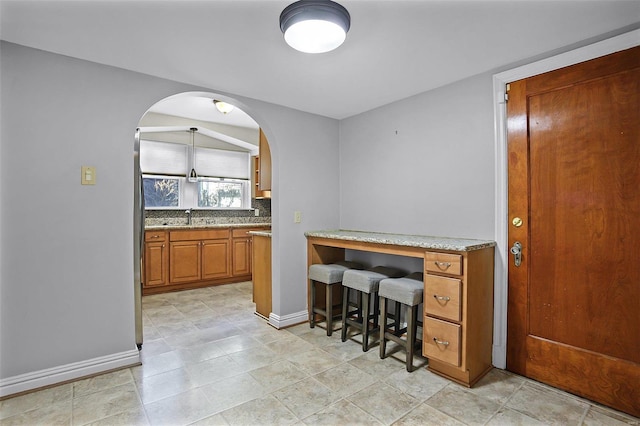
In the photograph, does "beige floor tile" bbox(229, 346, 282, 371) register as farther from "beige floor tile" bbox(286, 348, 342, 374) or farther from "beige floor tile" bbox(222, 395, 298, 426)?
"beige floor tile" bbox(222, 395, 298, 426)

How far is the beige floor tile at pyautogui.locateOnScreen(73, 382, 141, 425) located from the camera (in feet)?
5.98

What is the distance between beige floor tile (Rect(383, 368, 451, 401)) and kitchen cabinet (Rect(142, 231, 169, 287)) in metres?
3.50

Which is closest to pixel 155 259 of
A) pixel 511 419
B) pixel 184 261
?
pixel 184 261

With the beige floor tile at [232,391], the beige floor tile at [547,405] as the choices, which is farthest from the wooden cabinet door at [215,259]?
the beige floor tile at [547,405]

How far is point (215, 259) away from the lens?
Result: 4.94 metres

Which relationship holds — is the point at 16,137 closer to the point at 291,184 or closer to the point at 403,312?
the point at 291,184

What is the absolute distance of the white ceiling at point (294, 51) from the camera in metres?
1.69

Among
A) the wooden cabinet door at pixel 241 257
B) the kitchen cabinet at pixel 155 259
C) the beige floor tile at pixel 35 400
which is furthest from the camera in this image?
the wooden cabinet door at pixel 241 257

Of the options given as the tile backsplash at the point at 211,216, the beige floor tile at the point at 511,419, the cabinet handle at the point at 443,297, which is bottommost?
the beige floor tile at the point at 511,419

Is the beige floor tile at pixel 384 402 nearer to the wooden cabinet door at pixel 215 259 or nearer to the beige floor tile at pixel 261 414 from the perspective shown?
the beige floor tile at pixel 261 414

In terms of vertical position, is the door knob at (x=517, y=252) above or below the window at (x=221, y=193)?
below

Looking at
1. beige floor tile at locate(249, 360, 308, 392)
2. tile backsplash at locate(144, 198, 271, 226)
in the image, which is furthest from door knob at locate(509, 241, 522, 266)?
tile backsplash at locate(144, 198, 271, 226)

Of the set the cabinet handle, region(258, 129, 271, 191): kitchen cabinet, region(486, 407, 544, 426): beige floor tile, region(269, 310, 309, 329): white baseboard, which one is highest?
region(258, 129, 271, 191): kitchen cabinet

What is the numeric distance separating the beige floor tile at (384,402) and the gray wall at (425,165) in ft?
4.21
